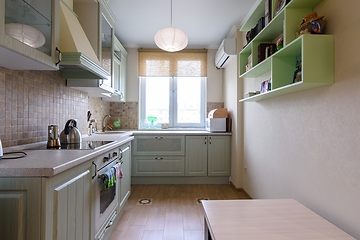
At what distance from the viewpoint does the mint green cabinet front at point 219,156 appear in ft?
11.7

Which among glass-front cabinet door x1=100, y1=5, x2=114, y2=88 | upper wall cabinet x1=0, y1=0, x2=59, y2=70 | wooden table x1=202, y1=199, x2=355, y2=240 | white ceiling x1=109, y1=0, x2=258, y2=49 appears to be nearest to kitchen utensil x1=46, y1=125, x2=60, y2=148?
upper wall cabinet x1=0, y1=0, x2=59, y2=70

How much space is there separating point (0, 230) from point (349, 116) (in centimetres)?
190

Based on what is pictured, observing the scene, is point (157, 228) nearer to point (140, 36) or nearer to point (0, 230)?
point (0, 230)

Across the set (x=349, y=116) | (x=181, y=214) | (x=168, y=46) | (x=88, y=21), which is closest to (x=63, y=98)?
(x=88, y=21)

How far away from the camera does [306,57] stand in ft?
4.17

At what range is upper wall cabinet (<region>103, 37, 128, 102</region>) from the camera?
Result: 344 cm

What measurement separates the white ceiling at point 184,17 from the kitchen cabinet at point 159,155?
1.82 m

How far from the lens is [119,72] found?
367 cm

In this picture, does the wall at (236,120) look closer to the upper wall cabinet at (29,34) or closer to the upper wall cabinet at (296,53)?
the upper wall cabinet at (296,53)

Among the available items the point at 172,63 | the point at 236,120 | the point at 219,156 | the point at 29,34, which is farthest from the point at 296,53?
the point at 172,63

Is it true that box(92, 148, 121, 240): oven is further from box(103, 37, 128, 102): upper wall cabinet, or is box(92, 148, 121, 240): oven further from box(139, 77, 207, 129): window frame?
box(139, 77, 207, 129): window frame

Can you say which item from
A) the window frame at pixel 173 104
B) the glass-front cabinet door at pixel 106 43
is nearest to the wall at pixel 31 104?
the glass-front cabinet door at pixel 106 43

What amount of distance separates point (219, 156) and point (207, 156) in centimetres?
21

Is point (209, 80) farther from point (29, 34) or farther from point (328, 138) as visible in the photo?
point (29, 34)
